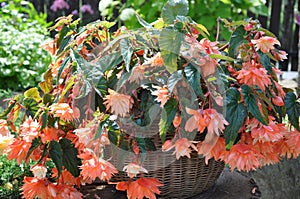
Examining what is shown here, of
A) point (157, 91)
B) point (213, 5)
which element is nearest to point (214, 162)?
point (157, 91)

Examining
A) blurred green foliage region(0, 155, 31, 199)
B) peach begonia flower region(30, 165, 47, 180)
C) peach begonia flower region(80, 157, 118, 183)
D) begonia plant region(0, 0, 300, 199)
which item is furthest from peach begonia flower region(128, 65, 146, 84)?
blurred green foliage region(0, 155, 31, 199)

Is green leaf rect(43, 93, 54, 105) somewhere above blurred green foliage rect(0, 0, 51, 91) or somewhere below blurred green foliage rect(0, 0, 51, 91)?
above

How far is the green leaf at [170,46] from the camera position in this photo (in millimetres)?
1223

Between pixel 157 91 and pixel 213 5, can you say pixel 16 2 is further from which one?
pixel 157 91

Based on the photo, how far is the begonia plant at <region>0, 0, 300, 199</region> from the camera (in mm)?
1227

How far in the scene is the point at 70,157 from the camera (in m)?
1.36

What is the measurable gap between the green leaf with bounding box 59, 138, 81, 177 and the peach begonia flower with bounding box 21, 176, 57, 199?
0.21 feet

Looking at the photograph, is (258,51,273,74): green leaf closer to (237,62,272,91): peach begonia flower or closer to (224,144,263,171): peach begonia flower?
(237,62,272,91): peach begonia flower

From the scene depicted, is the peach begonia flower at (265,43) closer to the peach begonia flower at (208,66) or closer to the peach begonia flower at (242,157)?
the peach begonia flower at (208,66)

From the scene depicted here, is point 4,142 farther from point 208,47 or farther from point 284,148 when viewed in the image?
point 284,148

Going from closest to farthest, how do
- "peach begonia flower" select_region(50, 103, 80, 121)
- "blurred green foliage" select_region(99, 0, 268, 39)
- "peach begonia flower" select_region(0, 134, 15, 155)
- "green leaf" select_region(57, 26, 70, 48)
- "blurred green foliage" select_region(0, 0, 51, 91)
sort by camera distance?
1. "peach begonia flower" select_region(50, 103, 80, 121)
2. "peach begonia flower" select_region(0, 134, 15, 155)
3. "green leaf" select_region(57, 26, 70, 48)
4. "blurred green foliage" select_region(0, 0, 51, 91)
5. "blurred green foliage" select_region(99, 0, 268, 39)

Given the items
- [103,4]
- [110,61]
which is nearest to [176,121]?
[110,61]

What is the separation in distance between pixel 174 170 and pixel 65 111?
1.06 ft

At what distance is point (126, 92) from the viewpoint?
1.29m
